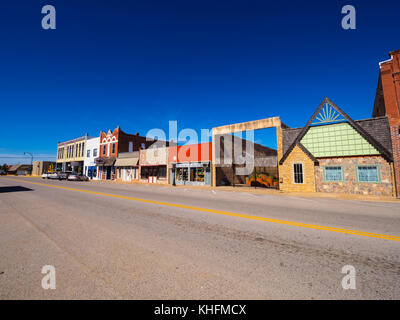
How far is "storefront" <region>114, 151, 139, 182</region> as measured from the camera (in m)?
32.6

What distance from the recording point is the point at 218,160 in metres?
23.9

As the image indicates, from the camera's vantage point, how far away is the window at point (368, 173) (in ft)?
46.6

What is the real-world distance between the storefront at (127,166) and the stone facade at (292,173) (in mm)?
23176

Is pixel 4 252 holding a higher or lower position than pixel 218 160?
lower

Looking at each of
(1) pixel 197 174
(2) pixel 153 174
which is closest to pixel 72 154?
(2) pixel 153 174

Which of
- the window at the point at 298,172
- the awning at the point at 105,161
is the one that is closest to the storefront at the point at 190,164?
the window at the point at 298,172

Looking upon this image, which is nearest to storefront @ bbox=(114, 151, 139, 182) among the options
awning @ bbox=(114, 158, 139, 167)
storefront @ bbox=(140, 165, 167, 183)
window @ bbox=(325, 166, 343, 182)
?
awning @ bbox=(114, 158, 139, 167)

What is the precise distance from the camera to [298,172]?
1741 cm

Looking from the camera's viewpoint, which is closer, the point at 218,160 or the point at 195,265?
the point at 195,265

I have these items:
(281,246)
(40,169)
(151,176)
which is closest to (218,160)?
(151,176)

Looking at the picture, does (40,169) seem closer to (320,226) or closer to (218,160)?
(218,160)

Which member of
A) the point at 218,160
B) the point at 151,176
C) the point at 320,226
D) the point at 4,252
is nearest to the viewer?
the point at 4,252

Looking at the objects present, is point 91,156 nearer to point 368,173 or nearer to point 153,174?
point 153,174

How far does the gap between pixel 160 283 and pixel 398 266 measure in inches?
145
